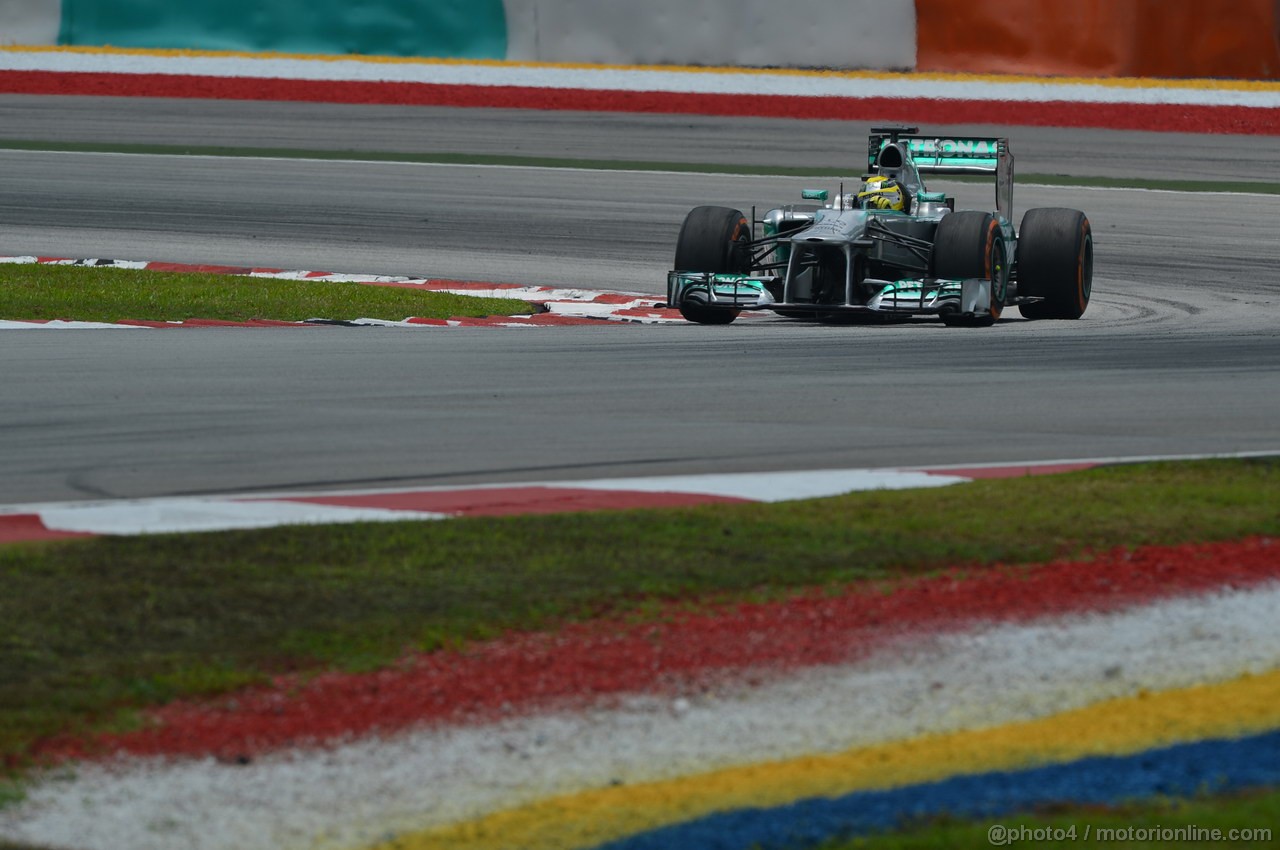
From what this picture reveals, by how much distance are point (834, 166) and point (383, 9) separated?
6.97 m

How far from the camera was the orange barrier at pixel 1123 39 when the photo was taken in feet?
83.0

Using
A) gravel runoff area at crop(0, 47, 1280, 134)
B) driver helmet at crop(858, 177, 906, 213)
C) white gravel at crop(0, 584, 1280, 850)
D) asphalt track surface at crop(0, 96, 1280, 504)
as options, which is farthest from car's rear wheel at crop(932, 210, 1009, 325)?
gravel runoff area at crop(0, 47, 1280, 134)

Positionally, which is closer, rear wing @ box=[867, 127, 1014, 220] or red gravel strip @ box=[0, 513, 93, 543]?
red gravel strip @ box=[0, 513, 93, 543]

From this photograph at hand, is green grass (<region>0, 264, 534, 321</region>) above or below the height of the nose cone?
below

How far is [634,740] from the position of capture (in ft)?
15.4

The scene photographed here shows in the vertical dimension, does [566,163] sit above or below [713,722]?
above

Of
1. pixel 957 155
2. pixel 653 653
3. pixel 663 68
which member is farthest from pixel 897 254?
pixel 663 68

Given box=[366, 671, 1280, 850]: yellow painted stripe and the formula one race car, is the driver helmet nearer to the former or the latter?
the formula one race car

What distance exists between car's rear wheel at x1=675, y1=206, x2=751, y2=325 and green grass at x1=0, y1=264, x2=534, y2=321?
4.92ft

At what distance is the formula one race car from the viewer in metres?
13.9

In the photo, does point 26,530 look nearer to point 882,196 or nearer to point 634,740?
point 634,740

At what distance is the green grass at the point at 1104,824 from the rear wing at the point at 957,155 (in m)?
11.0

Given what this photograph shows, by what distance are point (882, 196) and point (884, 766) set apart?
10.4m

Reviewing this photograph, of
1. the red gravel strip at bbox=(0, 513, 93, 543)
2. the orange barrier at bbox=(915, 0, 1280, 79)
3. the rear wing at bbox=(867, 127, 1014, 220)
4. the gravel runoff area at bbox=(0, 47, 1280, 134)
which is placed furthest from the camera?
the orange barrier at bbox=(915, 0, 1280, 79)
